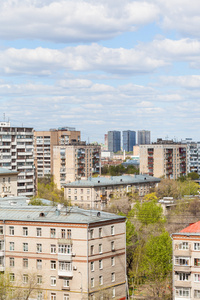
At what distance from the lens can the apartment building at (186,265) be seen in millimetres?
52188

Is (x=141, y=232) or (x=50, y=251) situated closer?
(x=50, y=251)

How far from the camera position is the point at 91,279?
5319 centimetres

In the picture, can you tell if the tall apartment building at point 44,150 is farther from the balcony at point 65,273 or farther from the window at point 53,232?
the balcony at point 65,273

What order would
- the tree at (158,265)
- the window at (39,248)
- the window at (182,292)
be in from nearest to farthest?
the window at (182,292) < the window at (39,248) < the tree at (158,265)

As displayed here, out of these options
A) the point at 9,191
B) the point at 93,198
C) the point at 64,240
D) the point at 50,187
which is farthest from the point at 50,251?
the point at 50,187

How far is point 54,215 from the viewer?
56.3 meters

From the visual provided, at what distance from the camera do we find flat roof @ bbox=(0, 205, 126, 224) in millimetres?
54562

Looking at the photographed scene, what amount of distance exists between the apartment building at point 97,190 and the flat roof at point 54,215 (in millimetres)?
59411

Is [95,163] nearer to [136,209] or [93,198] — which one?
[93,198]

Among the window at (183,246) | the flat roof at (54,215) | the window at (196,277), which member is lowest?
the window at (196,277)

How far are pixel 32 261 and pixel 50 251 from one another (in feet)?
6.92

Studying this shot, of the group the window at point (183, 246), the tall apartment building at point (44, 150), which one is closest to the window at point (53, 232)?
the window at point (183, 246)

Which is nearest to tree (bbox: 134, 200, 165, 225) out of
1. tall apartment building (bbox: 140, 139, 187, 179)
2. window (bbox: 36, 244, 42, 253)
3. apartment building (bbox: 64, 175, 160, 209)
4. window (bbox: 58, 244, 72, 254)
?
apartment building (bbox: 64, 175, 160, 209)

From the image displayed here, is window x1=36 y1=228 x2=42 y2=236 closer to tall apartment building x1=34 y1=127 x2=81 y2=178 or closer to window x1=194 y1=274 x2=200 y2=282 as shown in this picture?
window x1=194 y1=274 x2=200 y2=282
